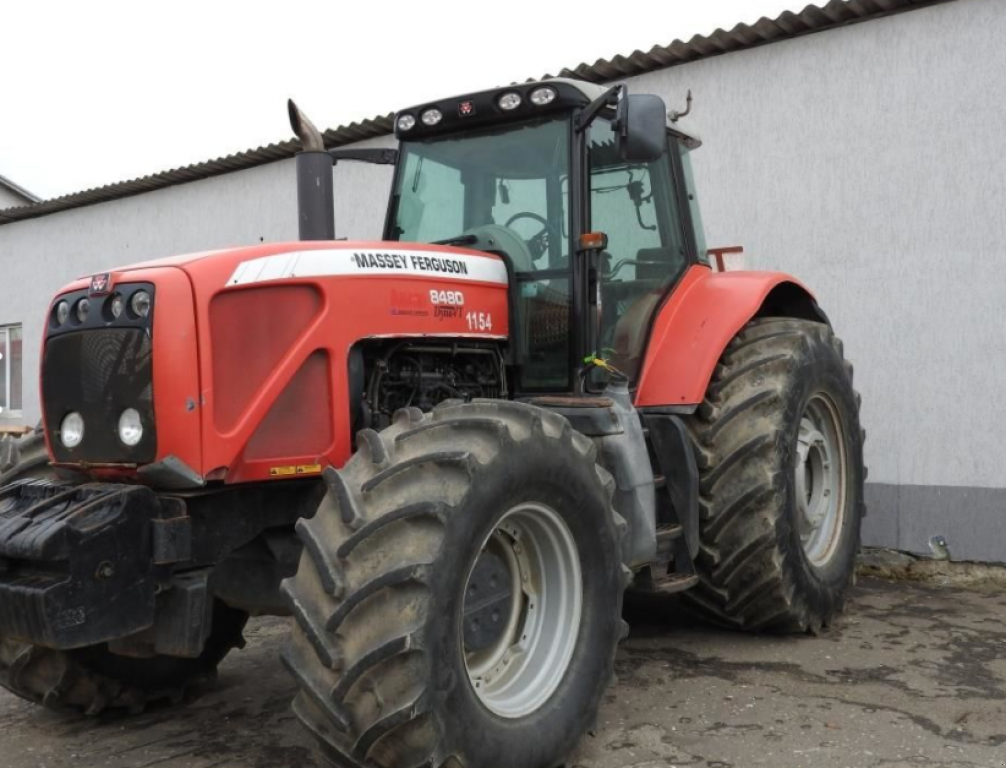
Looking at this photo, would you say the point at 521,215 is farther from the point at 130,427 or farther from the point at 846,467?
the point at 846,467

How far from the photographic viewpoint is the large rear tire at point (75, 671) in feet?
11.9

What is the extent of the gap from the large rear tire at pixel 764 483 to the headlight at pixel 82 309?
2469 millimetres

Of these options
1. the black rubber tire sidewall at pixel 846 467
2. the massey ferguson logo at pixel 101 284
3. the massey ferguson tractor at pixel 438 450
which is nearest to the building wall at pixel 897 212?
the black rubber tire sidewall at pixel 846 467

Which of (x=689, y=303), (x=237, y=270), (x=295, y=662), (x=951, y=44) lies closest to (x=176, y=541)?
(x=295, y=662)

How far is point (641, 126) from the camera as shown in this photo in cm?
375

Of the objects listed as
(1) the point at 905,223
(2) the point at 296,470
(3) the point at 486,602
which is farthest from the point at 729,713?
(1) the point at 905,223

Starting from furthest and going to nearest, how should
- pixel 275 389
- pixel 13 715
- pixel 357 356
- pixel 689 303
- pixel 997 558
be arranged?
pixel 997 558, pixel 689 303, pixel 13 715, pixel 357 356, pixel 275 389

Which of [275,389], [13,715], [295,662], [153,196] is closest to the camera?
[295,662]

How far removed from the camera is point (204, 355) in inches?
Answer: 122

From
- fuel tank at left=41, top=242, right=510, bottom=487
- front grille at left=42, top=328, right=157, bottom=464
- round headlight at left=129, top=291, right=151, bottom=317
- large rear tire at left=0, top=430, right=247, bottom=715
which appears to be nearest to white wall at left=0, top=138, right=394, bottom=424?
large rear tire at left=0, top=430, right=247, bottom=715

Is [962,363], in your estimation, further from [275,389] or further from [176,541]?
[176,541]

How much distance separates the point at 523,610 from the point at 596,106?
1951mm

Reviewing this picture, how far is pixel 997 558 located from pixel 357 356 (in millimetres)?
4258

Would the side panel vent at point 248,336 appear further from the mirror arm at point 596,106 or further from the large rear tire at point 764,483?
the large rear tire at point 764,483
